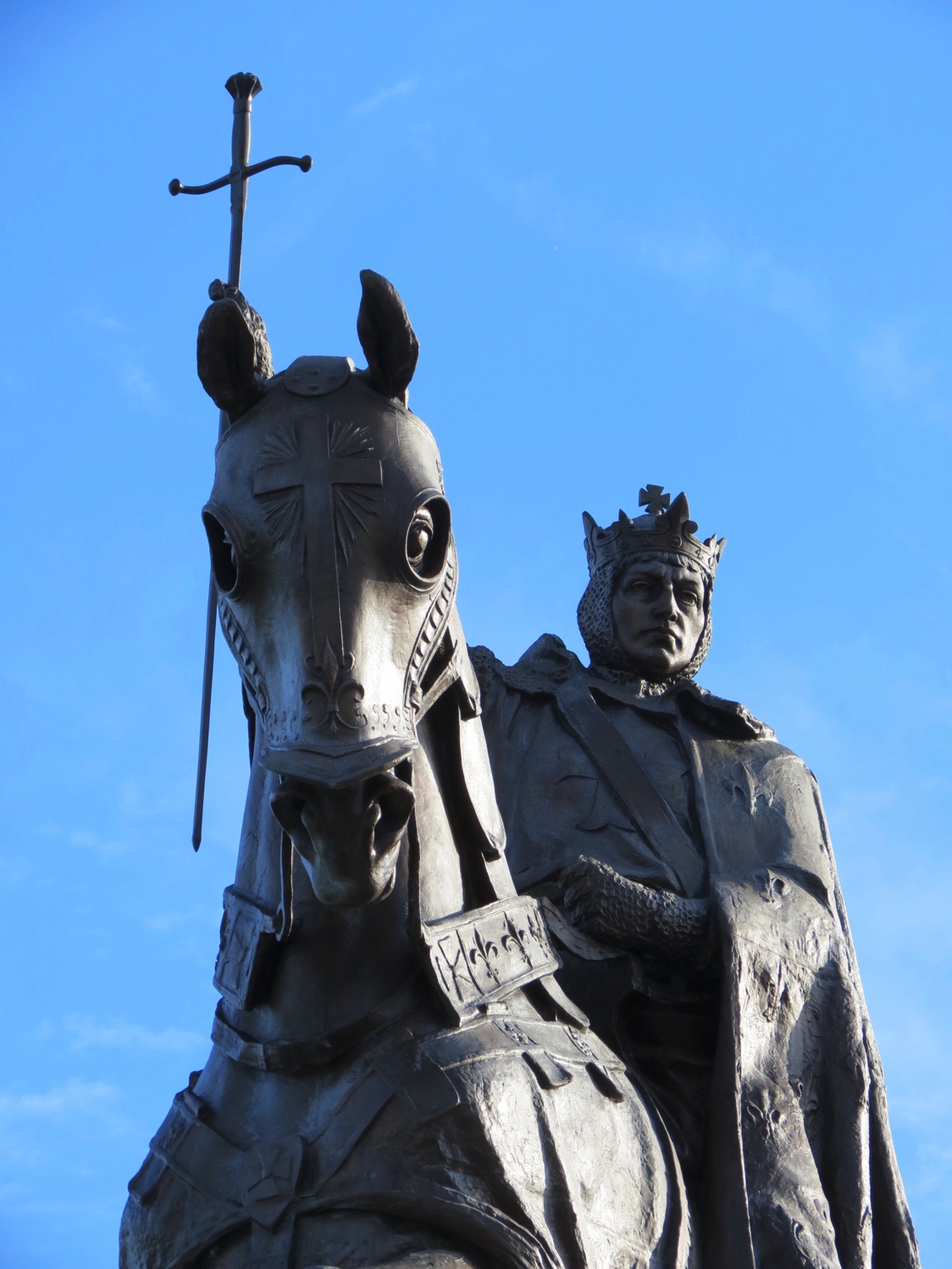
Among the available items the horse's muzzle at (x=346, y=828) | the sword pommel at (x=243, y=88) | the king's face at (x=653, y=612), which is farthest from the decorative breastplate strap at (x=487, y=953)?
the sword pommel at (x=243, y=88)

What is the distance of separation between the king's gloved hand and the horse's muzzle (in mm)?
1780

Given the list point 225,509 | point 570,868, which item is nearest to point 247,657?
point 225,509

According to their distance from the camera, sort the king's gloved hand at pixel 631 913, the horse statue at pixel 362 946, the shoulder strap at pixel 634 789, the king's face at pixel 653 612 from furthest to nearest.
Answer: the king's face at pixel 653 612 < the shoulder strap at pixel 634 789 < the king's gloved hand at pixel 631 913 < the horse statue at pixel 362 946

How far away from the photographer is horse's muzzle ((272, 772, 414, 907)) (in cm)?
407

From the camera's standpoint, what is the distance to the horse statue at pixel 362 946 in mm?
4254

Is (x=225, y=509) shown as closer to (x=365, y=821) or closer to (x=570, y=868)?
(x=365, y=821)

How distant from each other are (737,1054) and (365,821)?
2.12m

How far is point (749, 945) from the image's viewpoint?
591 cm

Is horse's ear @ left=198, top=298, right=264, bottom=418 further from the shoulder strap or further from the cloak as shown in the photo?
the shoulder strap

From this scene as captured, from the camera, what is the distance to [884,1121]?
6.27 meters

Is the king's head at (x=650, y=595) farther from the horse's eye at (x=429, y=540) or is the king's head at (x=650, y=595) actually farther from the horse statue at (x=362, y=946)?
the horse's eye at (x=429, y=540)

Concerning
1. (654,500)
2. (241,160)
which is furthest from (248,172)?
(654,500)

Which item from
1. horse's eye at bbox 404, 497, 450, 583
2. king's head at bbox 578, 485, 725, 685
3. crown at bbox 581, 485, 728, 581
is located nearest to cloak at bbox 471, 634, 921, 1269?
king's head at bbox 578, 485, 725, 685

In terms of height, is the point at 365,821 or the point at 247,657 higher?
the point at 247,657
